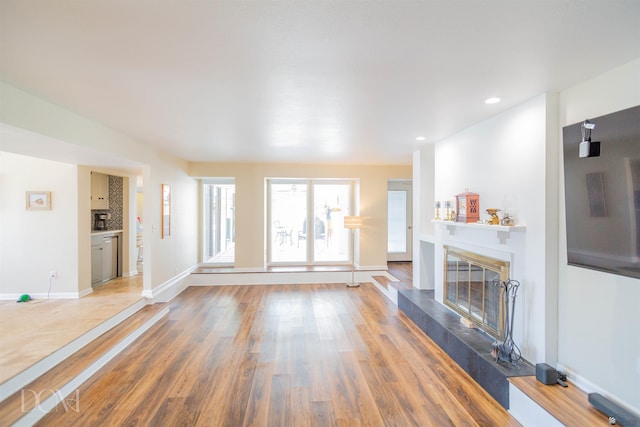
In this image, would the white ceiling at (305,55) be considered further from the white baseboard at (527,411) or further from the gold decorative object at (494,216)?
the white baseboard at (527,411)

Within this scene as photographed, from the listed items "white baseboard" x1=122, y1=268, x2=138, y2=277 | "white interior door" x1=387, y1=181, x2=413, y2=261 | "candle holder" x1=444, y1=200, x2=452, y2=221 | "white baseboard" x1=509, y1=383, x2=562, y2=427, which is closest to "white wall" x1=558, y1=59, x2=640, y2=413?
"white baseboard" x1=509, y1=383, x2=562, y2=427

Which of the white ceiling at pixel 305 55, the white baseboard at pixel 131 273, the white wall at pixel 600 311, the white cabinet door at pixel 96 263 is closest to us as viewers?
the white ceiling at pixel 305 55

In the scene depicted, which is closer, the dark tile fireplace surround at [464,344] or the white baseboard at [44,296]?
the dark tile fireplace surround at [464,344]

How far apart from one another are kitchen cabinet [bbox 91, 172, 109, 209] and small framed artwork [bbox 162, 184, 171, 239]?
4.59ft

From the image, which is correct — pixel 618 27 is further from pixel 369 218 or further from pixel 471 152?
pixel 369 218

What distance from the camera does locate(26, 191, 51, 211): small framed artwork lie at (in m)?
4.54

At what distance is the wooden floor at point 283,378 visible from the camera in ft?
7.57

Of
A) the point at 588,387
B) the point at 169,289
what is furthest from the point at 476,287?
the point at 169,289

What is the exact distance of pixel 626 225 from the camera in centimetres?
187

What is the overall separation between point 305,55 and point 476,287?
306 centimetres

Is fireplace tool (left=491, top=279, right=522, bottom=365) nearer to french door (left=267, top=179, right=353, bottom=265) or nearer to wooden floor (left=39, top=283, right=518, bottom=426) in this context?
wooden floor (left=39, top=283, right=518, bottom=426)

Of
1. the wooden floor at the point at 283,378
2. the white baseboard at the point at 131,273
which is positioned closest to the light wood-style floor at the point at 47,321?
the wooden floor at the point at 283,378

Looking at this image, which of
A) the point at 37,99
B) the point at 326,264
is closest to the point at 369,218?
the point at 326,264

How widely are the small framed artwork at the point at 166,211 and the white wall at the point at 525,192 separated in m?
4.75
